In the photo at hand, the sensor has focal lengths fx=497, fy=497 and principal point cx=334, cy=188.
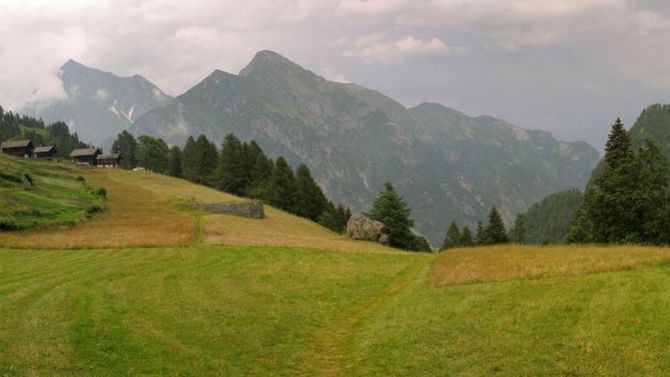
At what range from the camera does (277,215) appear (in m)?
93.1

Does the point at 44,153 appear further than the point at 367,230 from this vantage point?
Yes

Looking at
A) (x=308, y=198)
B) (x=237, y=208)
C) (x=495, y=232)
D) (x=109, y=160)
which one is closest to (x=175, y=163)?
(x=109, y=160)

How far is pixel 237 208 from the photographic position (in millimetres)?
85625

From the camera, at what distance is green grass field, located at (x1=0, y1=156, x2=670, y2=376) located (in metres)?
17.9

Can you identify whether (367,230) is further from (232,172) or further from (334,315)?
(232,172)

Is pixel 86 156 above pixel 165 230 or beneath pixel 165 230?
above

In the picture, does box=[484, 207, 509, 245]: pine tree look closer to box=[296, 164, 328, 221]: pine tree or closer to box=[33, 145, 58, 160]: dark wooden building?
box=[296, 164, 328, 221]: pine tree

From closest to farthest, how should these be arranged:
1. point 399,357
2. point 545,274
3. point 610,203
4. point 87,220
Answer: point 399,357, point 545,274, point 610,203, point 87,220

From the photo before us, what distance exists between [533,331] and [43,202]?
71.5m

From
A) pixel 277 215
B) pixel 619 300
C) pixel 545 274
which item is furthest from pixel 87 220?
pixel 619 300

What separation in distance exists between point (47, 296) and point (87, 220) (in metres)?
45.2

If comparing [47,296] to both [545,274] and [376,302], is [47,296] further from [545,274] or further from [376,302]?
[545,274]

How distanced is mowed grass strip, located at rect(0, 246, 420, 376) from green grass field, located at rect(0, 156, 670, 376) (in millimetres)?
109

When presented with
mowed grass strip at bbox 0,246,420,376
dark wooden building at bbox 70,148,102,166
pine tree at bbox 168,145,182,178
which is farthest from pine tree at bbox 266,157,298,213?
dark wooden building at bbox 70,148,102,166
